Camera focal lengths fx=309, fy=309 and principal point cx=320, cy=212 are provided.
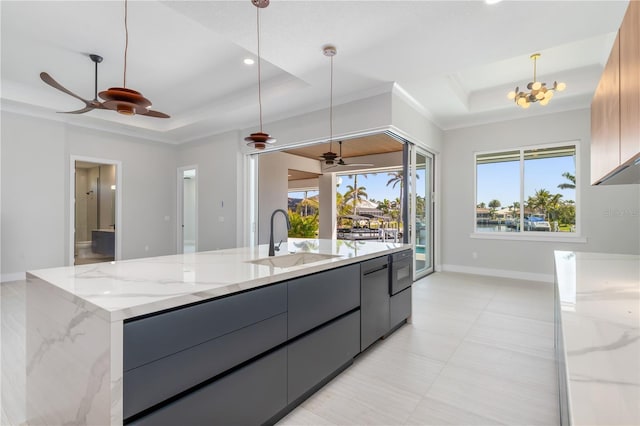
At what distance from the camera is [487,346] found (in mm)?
2703

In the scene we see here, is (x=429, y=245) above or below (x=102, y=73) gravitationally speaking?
below

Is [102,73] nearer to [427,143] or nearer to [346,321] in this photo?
→ [346,321]

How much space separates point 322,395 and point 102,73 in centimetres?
486

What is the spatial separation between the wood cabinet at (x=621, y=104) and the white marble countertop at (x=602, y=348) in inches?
21.4

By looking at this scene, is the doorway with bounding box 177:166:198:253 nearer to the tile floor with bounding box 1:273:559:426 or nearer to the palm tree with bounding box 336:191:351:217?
the tile floor with bounding box 1:273:559:426

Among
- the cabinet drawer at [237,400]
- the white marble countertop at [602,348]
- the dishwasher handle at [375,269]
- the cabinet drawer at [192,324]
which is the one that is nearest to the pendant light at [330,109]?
the dishwasher handle at [375,269]

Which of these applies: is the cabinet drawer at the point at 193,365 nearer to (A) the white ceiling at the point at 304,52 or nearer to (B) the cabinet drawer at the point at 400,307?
(B) the cabinet drawer at the point at 400,307

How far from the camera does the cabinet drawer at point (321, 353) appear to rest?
5.80 feet

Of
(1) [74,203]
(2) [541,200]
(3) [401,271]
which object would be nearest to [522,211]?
(2) [541,200]

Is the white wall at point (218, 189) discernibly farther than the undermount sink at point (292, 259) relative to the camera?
Yes

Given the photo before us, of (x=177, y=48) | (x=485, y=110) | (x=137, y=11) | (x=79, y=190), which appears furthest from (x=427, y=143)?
(x=79, y=190)

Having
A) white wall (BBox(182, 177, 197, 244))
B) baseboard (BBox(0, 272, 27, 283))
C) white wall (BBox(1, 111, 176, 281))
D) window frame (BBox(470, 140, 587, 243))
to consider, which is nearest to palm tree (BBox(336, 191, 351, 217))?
white wall (BBox(182, 177, 197, 244))

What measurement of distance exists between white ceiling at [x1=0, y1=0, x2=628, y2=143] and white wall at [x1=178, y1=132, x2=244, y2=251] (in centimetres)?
65

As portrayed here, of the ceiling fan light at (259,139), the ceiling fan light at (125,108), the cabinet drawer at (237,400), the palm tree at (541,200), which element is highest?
the ceiling fan light at (125,108)
